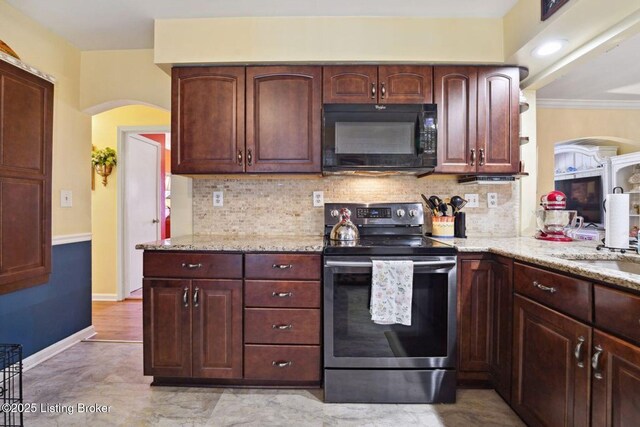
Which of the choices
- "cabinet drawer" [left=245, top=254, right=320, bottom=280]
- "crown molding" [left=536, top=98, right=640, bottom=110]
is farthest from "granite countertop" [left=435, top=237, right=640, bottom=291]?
"crown molding" [left=536, top=98, right=640, bottom=110]

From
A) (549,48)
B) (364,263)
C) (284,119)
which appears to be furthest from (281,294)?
(549,48)

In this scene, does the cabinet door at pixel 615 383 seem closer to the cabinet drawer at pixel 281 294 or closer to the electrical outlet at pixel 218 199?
the cabinet drawer at pixel 281 294

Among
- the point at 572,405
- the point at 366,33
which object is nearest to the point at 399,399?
the point at 572,405

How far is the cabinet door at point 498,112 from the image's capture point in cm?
233

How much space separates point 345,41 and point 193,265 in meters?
1.74

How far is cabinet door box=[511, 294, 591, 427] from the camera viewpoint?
131 cm

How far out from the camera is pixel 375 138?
2.26m

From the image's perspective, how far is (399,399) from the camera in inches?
76.8

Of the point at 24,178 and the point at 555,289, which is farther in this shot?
the point at 24,178

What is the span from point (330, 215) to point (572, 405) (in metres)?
1.68

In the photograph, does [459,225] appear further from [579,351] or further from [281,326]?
[281,326]

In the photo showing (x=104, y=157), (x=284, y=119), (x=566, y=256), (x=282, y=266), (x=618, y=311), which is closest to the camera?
(x=618, y=311)

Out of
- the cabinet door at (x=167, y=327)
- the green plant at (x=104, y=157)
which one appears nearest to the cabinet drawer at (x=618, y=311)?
the cabinet door at (x=167, y=327)

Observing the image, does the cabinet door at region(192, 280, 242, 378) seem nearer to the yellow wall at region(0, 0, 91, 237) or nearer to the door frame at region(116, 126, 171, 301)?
the yellow wall at region(0, 0, 91, 237)
